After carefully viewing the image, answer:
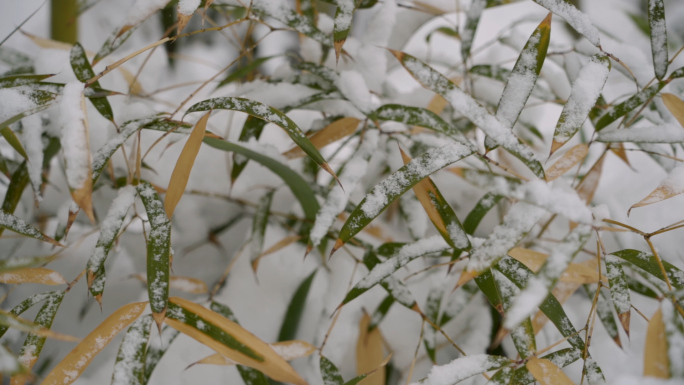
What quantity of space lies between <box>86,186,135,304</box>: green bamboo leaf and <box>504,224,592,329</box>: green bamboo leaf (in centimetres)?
24

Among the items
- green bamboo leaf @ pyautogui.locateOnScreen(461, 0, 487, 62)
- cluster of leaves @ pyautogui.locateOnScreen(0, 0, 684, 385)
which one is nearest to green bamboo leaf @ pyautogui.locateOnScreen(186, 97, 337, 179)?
cluster of leaves @ pyautogui.locateOnScreen(0, 0, 684, 385)

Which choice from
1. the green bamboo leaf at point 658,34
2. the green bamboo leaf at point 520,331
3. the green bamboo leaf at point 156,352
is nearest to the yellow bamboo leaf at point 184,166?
the green bamboo leaf at point 156,352

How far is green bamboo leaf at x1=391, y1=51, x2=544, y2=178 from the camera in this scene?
29 centimetres

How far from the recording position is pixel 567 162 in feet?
1.08

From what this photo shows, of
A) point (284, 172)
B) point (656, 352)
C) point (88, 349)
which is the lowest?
point (656, 352)

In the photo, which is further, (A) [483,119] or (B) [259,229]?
(B) [259,229]

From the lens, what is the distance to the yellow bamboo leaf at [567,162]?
1.04ft

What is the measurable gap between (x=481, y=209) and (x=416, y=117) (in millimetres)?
92

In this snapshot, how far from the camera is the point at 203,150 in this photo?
0.52 metres

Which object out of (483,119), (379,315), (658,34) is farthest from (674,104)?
(379,315)

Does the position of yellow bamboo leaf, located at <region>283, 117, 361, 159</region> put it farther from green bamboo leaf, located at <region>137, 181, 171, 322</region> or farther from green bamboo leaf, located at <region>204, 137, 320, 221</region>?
green bamboo leaf, located at <region>137, 181, 171, 322</region>

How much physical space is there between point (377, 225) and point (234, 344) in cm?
24

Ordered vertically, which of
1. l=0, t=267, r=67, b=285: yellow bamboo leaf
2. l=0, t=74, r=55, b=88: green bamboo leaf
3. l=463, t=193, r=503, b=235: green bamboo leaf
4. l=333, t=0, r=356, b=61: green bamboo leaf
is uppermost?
l=0, t=74, r=55, b=88: green bamboo leaf

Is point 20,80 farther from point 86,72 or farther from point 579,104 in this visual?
point 579,104
